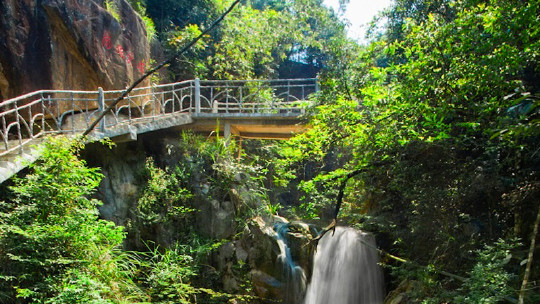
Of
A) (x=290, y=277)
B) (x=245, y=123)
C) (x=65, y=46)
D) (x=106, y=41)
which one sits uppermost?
(x=106, y=41)

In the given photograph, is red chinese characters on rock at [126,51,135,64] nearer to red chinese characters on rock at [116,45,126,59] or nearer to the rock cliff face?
the rock cliff face

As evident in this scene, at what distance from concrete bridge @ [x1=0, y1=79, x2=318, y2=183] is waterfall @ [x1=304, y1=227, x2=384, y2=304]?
3.04 metres

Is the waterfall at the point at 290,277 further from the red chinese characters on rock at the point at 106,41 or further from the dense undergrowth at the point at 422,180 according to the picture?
the red chinese characters on rock at the point at 106,41

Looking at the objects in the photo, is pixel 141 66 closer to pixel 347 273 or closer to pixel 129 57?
pixel 129 57

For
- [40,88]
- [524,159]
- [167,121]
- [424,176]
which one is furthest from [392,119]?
[40,88]

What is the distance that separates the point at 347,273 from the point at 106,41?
25.4 feet

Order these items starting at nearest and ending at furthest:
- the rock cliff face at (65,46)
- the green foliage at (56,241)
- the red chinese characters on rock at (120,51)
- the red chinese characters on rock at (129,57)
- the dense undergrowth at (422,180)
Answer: the dense undergrowth at (422,180)
the green foliage at (56,241)
the rock cliff face at (65,46)
the red chinese characters on rock at (120,51)
the red chinese characters on rock at (129,57)

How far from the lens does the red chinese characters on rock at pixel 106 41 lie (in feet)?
27.6

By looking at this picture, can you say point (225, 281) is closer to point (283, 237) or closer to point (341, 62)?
point (283, 237)

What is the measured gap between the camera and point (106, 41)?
8.50 metres

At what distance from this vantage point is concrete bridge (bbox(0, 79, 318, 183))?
5.73 m

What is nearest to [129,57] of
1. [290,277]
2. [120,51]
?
[120,51]

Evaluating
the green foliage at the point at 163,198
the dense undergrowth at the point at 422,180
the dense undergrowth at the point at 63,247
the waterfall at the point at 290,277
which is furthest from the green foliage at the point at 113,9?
the waterfall at the point at 290,277

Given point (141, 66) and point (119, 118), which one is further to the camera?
point (141, 66)
